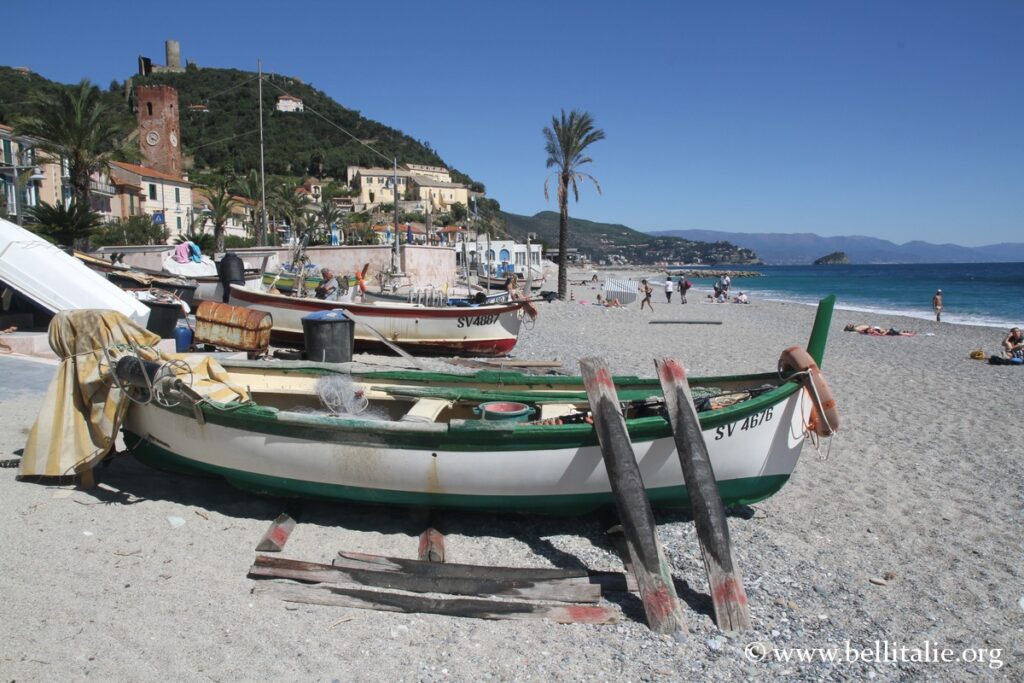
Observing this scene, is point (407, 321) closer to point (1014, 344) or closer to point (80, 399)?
point (80, 399)

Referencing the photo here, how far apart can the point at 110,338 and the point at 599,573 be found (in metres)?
4.45

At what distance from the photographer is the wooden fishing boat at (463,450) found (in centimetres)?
493

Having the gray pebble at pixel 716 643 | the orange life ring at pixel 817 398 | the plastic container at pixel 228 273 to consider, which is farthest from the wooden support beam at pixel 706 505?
the plastic container at pixel 228 273

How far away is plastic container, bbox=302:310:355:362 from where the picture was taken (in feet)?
32.1

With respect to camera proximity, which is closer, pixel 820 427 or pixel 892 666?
pixel 892 666

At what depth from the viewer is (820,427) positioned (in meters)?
5.28

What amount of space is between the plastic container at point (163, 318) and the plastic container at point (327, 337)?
2296 millimetres

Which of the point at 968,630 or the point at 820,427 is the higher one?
the point at 820,427

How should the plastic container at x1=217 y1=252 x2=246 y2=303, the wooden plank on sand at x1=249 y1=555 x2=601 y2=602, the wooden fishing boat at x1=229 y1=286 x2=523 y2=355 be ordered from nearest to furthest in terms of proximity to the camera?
the wooden plank on sand at x1=249 y1=555 x2=601 y2=602 → the wooden fishing boat at x1=229 y1=286 x2=523 y2=355 → the plastic container at x1=217 y1=252 x2=246 y2=303

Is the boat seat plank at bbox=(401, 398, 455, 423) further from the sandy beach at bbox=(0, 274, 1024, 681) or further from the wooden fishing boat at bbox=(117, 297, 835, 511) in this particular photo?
the sandy beach at bbox=(0, 274, 1024, 681)

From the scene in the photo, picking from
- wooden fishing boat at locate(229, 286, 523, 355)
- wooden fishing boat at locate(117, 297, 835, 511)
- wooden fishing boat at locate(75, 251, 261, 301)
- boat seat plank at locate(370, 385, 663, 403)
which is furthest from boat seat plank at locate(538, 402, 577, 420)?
wooden fishing boat at locate(75, 251, 261, 301)

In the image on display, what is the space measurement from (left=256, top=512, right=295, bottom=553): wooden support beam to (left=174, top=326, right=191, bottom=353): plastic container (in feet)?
20.0

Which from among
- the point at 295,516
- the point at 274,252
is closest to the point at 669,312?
the point at 274,252

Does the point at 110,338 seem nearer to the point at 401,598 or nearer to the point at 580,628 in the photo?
the point at 401,598
